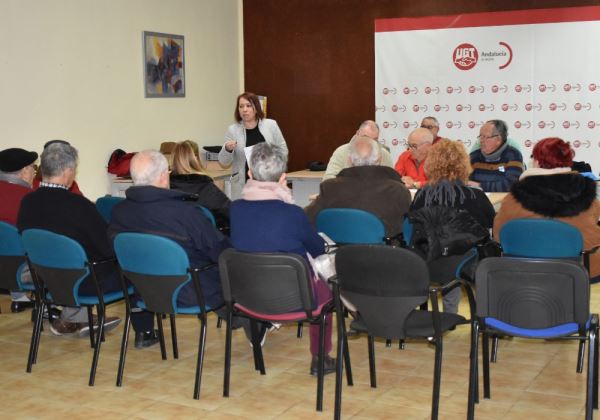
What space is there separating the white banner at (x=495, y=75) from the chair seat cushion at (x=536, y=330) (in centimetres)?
512

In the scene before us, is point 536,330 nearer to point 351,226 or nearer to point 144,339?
point 351,226

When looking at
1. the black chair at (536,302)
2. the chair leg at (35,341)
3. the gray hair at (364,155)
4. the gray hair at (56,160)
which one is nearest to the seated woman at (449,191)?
the gray hair at (364,155)

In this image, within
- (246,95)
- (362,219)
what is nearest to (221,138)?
(246,95)

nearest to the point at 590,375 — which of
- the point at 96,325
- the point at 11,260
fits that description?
the point at 96,325

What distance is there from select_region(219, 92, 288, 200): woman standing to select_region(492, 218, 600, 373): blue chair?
316 cm

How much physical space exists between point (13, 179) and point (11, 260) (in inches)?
33.5

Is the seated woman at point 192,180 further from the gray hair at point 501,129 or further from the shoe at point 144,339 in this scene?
the gray hair at point 501,129

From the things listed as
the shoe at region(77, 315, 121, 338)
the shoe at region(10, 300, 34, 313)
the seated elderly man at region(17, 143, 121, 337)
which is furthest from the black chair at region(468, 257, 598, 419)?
the shoe at region(10, 300, 34, 313)

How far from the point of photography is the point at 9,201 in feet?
17.1

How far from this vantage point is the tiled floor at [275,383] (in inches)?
147

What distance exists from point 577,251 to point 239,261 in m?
1.82

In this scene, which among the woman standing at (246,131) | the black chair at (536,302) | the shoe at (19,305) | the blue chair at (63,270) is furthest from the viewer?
the woman standing at (246,131)

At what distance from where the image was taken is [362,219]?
483cm

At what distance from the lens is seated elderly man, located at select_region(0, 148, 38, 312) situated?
521 centimetres
